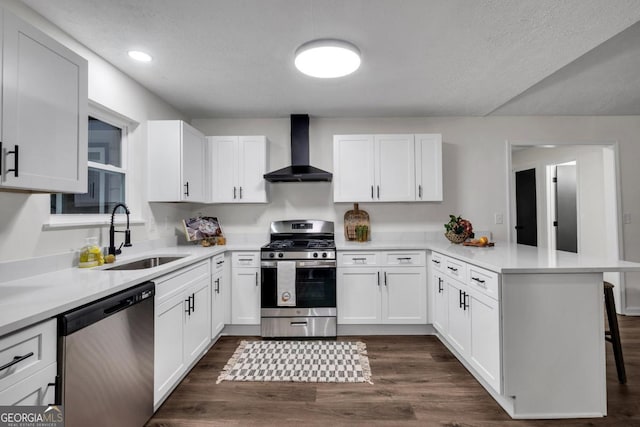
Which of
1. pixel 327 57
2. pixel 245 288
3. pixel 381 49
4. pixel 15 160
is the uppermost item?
pixel 381 49

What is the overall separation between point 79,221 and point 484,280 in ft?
9.09

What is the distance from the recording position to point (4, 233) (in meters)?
1.56

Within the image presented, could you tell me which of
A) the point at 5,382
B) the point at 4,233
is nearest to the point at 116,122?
the point at 4,233

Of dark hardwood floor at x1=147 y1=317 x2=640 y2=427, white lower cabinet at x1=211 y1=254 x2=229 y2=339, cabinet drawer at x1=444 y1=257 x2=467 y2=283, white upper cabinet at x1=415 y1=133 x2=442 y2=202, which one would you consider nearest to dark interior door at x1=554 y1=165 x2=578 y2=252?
dark hardwood floor at x1=147 y1=317 x2=640 y2=427

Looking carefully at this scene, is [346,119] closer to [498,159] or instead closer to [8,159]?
[498,159]

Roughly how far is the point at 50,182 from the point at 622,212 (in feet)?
17.4

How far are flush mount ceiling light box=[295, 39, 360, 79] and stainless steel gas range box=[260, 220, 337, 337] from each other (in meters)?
1.60

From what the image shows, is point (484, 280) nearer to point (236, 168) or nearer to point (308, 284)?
point (308, 284)

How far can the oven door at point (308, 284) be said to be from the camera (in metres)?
2.95

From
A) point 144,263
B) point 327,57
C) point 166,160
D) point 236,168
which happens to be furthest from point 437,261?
point 166,160

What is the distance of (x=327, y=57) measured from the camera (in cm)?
205

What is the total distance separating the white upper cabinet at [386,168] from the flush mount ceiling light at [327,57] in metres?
1.20

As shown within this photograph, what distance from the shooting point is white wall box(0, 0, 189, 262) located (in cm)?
→ 162

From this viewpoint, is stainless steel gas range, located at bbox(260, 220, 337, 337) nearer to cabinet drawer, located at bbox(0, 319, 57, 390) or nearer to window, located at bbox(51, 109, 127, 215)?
window, located at bbox(51, 109, 127, 215)
